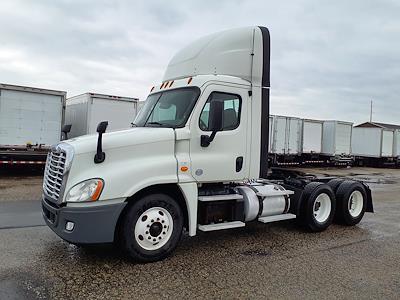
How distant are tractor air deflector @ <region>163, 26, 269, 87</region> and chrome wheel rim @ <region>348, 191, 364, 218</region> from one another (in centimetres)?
357

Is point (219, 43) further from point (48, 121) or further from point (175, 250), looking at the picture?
point (48, 121)

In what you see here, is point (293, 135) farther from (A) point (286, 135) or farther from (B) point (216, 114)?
(B) point (216, 114)

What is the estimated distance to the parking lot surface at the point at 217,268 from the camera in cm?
428

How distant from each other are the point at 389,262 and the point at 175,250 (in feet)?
10.7

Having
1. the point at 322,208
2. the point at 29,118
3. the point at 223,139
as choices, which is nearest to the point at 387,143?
the point at 322,208

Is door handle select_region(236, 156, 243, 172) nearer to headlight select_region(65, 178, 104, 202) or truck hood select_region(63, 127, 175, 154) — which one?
truck hood select_region(63, 127, 175, 154)

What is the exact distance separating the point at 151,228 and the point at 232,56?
3.23m

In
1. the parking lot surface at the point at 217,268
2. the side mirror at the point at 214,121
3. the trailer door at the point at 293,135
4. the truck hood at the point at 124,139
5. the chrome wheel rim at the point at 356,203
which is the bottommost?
the parking lot surface at the point at 217,268

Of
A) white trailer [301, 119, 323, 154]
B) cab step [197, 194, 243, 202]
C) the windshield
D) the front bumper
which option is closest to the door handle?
cab step [197, 194, 243, 202]

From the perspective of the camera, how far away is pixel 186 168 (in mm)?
5488

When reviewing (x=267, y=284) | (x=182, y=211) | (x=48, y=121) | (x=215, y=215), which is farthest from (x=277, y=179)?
(x=48, y=121)

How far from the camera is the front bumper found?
4699 mm

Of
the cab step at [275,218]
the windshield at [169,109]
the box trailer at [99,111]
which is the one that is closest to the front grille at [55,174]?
the windshield at [169,109]

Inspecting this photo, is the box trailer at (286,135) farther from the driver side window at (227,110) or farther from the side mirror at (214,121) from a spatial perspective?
the side mirror at (214,121)
